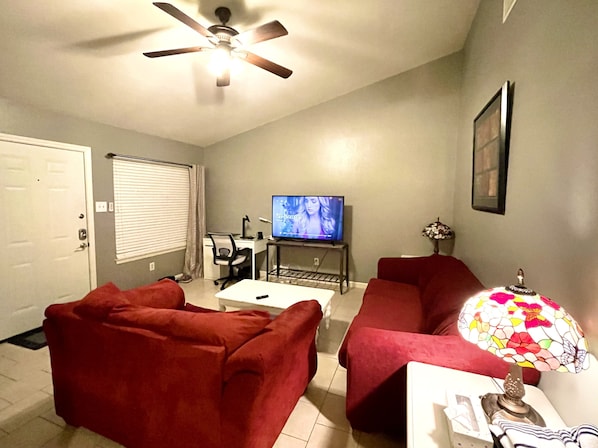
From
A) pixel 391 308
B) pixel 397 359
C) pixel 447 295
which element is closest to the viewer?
pixel 397 359

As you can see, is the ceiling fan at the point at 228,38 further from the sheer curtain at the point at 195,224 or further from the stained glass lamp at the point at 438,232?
the sheer curtain at the point at 195,224

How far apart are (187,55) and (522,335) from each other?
318 cm

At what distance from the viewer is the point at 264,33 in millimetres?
2029

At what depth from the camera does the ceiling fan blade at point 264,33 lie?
1.93 meters

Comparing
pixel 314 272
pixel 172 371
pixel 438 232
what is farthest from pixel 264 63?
pixel 314 272

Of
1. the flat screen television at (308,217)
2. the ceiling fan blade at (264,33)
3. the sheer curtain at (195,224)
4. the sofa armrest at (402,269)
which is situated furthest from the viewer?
the sheer curtain at (195,224)

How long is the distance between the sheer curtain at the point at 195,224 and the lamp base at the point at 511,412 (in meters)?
4.53

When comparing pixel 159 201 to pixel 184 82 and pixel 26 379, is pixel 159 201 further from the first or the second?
pixel 26 379

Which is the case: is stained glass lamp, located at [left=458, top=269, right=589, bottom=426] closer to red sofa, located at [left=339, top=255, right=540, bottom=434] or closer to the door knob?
red sofa, located at [left=339, top=255, right=540, bottom=434]

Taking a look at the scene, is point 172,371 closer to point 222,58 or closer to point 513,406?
point 513,406

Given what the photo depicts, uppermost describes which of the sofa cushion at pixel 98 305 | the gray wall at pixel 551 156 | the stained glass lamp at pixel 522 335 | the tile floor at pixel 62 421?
the gray wall at pixel 551 156

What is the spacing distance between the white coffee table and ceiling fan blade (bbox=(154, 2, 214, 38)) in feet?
7.10

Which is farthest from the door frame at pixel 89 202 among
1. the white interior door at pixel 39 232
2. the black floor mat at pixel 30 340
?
the black floor mat at pixel 30 340

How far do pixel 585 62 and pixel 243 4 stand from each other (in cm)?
217
